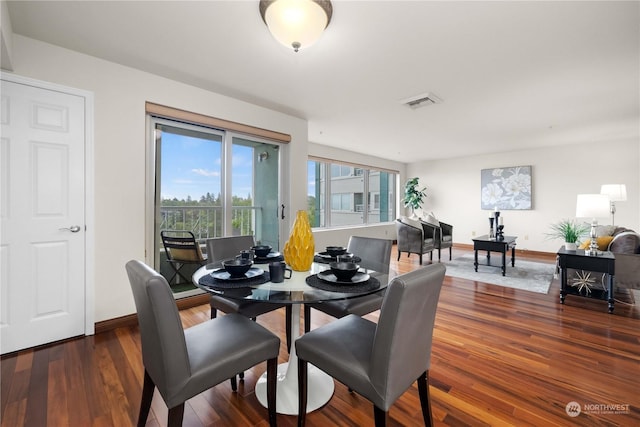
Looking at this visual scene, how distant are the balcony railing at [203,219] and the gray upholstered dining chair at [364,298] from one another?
1718 mm

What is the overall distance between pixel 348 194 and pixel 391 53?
456cm

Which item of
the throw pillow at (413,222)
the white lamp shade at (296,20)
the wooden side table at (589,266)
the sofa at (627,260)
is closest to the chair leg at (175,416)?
the white lamp shade at (296,20)

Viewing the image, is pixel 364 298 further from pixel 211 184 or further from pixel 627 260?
pixel 627 260

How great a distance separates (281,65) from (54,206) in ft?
7.22

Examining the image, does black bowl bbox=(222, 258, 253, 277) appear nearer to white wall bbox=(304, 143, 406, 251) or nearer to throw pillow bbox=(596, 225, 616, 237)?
white wall bbox=(304, 143, 406, 251)

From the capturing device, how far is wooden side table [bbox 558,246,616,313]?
113 inches

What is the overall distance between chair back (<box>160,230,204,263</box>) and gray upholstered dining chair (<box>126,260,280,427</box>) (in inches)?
67.7

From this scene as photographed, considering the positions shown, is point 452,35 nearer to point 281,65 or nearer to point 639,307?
point 281,65

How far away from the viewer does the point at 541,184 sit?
6.08m

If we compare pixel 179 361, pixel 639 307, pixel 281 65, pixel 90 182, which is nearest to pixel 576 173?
pixel 639 307

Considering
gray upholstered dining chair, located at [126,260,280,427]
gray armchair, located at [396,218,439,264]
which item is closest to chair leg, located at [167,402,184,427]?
gray upholstered dining chair, located at [126,260,280,427]

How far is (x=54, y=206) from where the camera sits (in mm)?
2229

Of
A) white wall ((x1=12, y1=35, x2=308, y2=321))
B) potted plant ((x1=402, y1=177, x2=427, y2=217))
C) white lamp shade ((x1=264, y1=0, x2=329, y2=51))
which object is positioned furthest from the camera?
potted plant ((x1=402, y1=177, x2=427, y2=217))

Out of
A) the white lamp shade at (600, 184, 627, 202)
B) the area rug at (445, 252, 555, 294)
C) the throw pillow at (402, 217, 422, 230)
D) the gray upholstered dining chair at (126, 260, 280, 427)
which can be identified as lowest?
the area rug at (445, 252, 555, 294)
